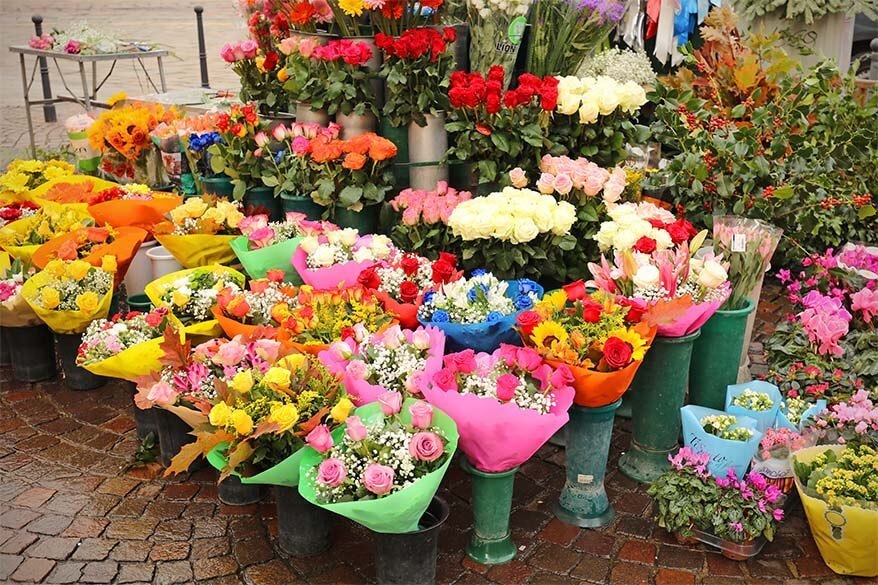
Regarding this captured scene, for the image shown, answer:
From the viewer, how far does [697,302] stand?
11.5ft

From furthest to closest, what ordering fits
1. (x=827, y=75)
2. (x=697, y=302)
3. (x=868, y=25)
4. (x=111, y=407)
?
(x=868, y=25) → (x=827, y=75) → (x=111, y=407) → (x=697, y=302)

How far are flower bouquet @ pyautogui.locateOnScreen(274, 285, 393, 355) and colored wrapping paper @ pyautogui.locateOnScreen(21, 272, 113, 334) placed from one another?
1111 mm

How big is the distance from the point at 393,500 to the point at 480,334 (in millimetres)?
1029

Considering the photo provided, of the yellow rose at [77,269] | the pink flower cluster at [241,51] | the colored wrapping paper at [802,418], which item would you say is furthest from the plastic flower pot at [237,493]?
the pink flower cluster at [241,51]

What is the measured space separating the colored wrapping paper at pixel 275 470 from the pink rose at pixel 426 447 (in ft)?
1.28

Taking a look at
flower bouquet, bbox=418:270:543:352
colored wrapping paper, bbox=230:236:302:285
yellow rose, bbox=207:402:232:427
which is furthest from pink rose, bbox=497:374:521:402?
colored wrapping paper, bbox=230:236:302:285

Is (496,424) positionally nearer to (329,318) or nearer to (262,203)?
(329,318)

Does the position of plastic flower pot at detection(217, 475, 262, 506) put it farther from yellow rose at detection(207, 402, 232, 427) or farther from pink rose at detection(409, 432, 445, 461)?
pink rose at detection(409, 432, 445, 461)

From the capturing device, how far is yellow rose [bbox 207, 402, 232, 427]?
9.38 ft

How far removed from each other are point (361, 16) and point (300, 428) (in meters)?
2.73

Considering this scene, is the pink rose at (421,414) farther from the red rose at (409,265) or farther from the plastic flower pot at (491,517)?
the red rose at (409,265)

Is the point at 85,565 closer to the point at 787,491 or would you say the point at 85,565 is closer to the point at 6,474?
the point at 6,474

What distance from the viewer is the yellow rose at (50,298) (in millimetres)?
4102

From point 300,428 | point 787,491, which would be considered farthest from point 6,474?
point 787,491
